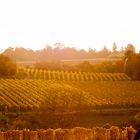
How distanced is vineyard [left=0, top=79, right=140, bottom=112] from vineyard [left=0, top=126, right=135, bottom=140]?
26973mm

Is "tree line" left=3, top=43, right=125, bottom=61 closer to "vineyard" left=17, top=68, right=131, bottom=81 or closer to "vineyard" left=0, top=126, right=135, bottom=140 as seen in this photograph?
"vineyard" left=17, top=68, right=131, bottom=81

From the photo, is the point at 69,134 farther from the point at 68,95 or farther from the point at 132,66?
the point at 132,66

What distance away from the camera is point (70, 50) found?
7126 inches

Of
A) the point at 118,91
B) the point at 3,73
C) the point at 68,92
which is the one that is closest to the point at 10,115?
the point at 68,92

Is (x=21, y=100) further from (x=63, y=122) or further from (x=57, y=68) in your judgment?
(x=57, y=68)

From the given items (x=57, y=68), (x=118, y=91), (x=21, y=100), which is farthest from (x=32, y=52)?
(x=21, y=100)

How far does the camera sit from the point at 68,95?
54531 millimetres

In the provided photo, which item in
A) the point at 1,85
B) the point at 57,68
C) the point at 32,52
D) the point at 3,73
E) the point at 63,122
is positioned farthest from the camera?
the point at 32,52

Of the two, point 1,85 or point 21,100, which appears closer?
point 21,100

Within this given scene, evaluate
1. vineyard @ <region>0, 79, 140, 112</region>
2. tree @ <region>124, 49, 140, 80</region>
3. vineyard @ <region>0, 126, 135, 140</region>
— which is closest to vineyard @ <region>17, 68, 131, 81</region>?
tree @ <region>124, 49, 140, 80</region>

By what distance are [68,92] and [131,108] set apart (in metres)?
7.97

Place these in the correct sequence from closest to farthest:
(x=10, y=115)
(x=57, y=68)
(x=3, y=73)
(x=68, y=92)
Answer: (x=10, y=115), (x=68, y=92), (x=3, y=73), (x=57, y=68)

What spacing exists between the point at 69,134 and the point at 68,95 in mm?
31876

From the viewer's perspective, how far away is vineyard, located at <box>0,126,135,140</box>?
73.7ft
